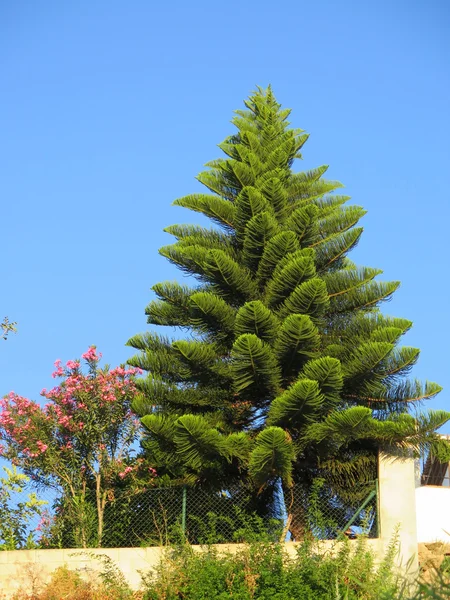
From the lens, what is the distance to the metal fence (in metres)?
12.3

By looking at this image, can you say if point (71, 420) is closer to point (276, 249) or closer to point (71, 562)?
point (71, 562)

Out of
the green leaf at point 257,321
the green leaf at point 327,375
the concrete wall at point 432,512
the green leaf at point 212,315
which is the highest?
the green leaf at point 212,315

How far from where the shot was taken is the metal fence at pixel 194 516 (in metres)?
12.3

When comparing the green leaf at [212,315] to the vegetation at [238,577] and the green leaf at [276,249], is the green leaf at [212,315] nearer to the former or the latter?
the green leaf at [276,249]

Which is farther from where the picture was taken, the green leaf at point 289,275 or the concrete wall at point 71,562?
the green leaf at point 289,275

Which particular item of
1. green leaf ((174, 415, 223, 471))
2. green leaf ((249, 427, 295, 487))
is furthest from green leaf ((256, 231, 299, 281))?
green leaf ((249, 427, 295, 487))

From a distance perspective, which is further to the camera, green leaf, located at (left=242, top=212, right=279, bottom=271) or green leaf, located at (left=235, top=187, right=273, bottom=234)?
green leaf, located at (left=235, top=187, right=273, bottom=234)

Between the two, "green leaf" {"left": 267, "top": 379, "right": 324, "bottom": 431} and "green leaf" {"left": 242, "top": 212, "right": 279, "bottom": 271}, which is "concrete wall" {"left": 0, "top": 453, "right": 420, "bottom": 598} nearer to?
"green leaf" {"left": 267, "top": 379, "right": 324, "bottom": 431}

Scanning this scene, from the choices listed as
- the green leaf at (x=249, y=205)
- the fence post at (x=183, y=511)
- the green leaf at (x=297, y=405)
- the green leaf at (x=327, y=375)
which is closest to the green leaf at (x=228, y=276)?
the green leaf at (x=249, y=205)

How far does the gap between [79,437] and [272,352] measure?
314 cm

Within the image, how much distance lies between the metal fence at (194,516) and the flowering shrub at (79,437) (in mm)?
320

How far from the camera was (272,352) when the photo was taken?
1292cm

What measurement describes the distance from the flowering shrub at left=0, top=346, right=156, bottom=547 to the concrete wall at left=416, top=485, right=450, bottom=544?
6.90 metres

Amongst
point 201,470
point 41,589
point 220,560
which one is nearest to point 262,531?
point 220,560
